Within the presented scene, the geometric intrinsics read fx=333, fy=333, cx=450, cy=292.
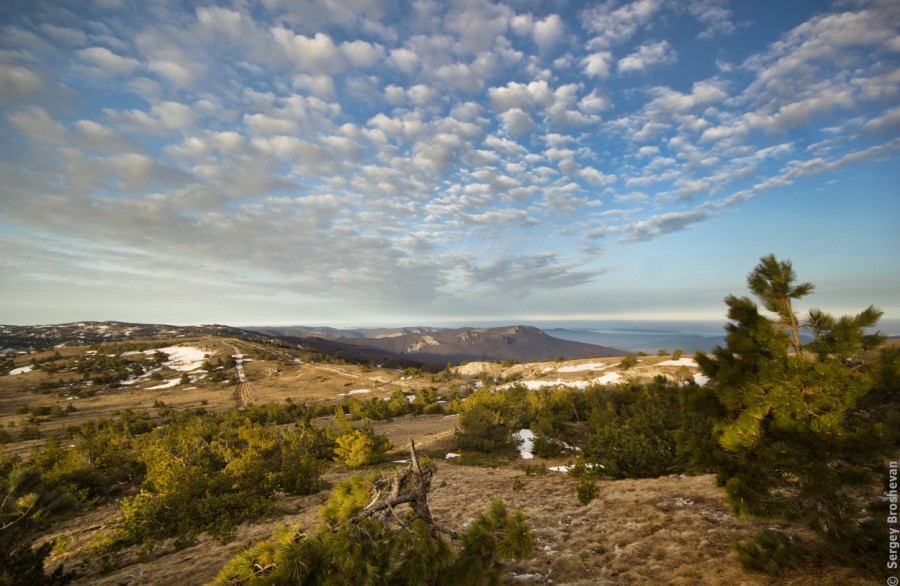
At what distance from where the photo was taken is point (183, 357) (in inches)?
3078

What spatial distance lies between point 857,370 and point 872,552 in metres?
2.40

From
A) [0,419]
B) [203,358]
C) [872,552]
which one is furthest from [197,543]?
[203,358]

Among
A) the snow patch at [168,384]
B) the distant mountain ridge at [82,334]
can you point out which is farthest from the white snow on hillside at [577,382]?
the distant mountain ridge at [82,334]

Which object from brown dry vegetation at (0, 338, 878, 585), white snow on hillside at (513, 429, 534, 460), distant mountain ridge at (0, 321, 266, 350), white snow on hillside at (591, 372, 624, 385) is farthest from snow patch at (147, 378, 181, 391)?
white snow on hillside at (591, 372, 624, 385)

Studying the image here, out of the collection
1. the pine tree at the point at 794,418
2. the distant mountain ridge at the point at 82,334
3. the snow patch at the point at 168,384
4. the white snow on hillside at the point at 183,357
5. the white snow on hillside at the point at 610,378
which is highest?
the pine tree at the point at 794,418

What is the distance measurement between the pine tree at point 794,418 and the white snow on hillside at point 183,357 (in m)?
86.4

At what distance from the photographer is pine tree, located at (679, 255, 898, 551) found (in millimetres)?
4199

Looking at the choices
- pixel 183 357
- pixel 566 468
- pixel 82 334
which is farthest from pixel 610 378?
pixel 82 334

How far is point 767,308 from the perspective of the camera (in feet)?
17.1

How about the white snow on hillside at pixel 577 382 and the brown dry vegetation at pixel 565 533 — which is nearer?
the brown dry vegetation at pixel 565 533

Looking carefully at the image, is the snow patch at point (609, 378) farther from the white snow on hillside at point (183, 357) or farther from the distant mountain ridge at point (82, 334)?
the distant mountain ridge at point (82, 334)

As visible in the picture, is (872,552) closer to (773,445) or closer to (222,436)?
(773,445)

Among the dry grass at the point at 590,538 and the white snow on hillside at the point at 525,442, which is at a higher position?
the dry grass at the point at 590,538

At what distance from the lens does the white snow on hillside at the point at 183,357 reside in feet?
232
